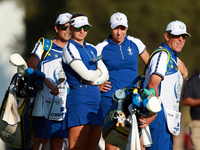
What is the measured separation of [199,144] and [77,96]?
59.5 inches

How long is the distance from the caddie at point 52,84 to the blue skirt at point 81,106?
65cm

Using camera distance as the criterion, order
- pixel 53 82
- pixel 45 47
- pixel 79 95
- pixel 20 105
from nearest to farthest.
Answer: pixel 79 95 → pixel 20 105 → pixel 45 47 → pixel 53 82

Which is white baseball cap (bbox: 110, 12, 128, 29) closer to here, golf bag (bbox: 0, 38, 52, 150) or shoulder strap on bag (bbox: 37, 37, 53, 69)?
shoulder strap on bag (bbox: 37, 37, 53, 69)

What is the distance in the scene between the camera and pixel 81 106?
5773 millimetres

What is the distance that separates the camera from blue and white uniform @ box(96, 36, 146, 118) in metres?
6.96

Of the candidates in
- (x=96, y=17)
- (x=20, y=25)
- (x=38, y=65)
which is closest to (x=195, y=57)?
(x=96, y=17)

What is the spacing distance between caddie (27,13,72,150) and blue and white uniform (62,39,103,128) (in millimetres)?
623

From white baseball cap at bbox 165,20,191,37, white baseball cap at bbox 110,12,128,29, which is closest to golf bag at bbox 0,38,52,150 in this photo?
white baseball cap at bbox 110,12,128,29

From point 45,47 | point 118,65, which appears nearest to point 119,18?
point 118,65

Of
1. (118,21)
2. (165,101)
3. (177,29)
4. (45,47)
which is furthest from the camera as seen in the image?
(118,21)

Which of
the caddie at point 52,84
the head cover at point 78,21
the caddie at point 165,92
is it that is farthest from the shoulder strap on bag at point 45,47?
the caddie at point 165,92

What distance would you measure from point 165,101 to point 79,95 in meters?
0.98

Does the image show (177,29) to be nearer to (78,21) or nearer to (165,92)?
(165,92)

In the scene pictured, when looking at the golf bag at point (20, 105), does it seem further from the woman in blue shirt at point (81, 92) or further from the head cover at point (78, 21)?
the head cover at point (78, 21)
